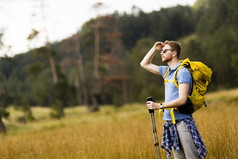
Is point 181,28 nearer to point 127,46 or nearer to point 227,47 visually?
point 127,46

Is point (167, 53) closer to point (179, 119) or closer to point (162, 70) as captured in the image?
point (162, 70)

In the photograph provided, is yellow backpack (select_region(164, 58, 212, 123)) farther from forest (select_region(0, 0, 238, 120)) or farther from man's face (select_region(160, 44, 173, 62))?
forest (select_region(0, 0, 238, 120))

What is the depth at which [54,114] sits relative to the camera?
68.0 feet

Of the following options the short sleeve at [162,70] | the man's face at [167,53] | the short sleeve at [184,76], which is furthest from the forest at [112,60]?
the short sleeve at [184,76]

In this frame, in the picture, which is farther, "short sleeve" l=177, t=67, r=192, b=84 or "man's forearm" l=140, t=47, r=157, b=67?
"man's forearm" l=140, t=47, r=157, b=67

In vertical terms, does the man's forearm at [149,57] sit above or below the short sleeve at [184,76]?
above

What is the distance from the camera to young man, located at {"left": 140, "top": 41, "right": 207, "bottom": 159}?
8.20 feet

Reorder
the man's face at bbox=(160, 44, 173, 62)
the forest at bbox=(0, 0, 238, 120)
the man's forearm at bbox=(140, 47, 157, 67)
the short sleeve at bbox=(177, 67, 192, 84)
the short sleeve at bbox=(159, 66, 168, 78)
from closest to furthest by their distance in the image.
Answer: the short sleeve at bbox=(177, 67, 192, 84), the man's face at bbox=(160, 44, 173, 62), the short sleeve at bbox=(159, 66, 168, 78), the man's forearm at bbox=(140, 47, 157, 67), the forest at bbox=(0, 0, 238, 120)

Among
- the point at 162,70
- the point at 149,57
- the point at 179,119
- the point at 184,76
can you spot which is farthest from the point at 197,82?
the point at 149,57

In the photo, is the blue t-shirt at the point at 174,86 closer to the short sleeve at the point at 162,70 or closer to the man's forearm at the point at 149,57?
the short sleeve at the point at 162,70

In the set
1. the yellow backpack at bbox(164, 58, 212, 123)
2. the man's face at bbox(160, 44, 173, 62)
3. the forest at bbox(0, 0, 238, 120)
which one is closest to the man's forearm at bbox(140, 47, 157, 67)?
the man's face at bbox(160, 44, 173, 62)

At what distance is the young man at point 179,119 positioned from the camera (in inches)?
98.4

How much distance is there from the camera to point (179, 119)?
267 cm

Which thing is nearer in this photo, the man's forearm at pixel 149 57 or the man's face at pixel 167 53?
the man's face at pixel 167 53
